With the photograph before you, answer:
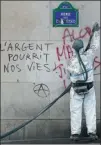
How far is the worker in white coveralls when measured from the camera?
351 inches

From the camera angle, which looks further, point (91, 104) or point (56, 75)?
point (56, 75)

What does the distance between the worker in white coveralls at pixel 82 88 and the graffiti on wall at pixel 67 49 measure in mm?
539

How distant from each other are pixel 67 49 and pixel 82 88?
3.64 feet

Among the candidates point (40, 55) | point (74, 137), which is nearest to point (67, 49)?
point (40, 55)

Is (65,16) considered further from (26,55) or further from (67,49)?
(26,55)

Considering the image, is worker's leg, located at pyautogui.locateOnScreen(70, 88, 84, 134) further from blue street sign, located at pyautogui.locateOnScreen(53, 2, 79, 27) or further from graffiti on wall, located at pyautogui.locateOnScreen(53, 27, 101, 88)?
blue street sign, located at pyautogui.locateOnScreen(53, 2, 79, 27)

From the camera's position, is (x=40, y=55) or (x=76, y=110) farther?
(x=40, y=55)

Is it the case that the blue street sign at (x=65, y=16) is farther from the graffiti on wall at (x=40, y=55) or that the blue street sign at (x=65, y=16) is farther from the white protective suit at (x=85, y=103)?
the white protective suit at (x=85, y=103)

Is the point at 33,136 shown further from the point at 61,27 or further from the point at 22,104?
the point at 61,27

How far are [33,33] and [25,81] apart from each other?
927mm

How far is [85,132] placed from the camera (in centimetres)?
966

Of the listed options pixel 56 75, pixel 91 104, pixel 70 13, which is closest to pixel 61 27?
pixel 70 13

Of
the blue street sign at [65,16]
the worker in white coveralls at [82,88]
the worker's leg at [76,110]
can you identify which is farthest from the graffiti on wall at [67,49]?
the worker's leg at [76,110]

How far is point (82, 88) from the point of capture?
889 centimetres
